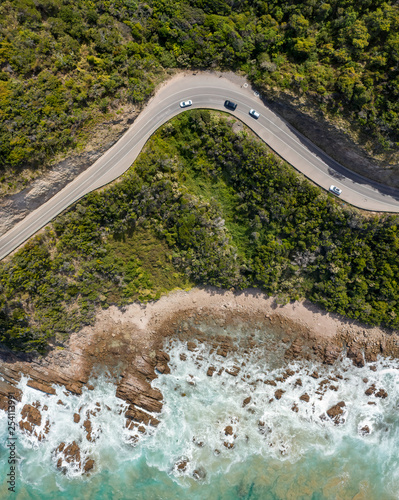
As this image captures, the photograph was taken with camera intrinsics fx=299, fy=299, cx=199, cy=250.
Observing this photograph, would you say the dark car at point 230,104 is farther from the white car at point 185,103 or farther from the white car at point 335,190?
the white car at point 335,190

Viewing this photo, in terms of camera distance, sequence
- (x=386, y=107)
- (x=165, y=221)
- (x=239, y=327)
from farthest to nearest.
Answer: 1. (x=239, y=327)
2. (x=165, y=221)
3. (x=386, y=107)

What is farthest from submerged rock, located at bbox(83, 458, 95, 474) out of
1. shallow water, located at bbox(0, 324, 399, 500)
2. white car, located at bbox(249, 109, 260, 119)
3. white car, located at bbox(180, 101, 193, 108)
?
white car, located at bbox(249, 109, 260, 119)

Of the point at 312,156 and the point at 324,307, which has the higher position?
the point at 312,156

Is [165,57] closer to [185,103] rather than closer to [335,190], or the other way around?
[185,103]

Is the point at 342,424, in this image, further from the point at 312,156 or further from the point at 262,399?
the point at 312,156

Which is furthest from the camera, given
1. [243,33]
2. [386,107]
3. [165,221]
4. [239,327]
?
[239,327]

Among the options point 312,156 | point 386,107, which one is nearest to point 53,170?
point 312,156
